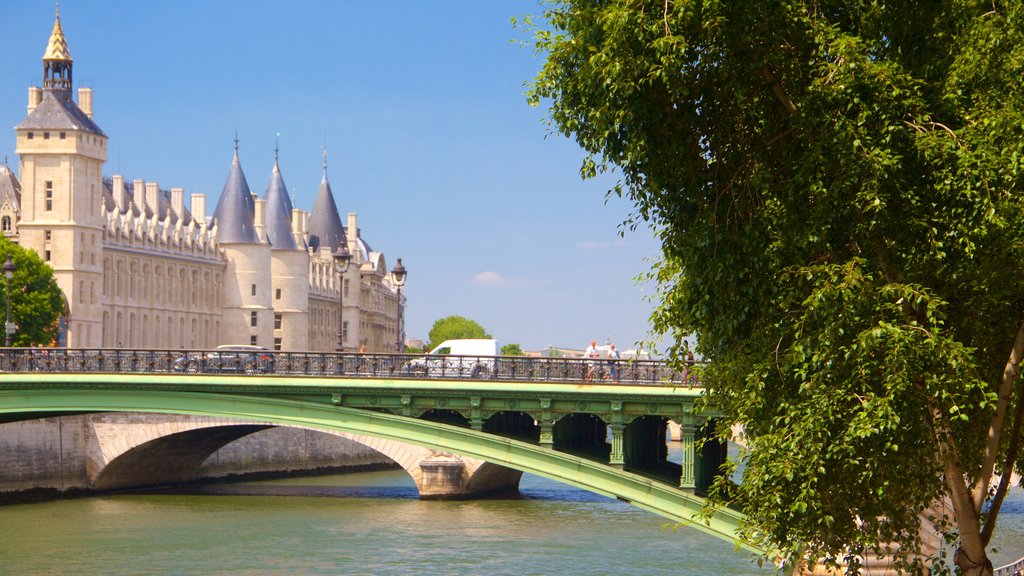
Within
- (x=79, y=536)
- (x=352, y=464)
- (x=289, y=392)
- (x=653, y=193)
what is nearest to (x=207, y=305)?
(x=352, y=464)

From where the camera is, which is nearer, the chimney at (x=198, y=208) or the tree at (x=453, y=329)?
the chimney at (x=198, y=208)

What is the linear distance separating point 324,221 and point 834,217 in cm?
11341

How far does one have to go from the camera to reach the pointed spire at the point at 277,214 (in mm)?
109375

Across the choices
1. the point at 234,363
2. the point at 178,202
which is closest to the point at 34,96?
the point at 178,202

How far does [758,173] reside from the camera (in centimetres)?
1288

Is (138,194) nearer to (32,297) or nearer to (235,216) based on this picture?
(235,216)

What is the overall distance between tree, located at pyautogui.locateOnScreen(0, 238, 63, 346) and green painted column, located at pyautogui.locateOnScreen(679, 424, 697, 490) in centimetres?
4936

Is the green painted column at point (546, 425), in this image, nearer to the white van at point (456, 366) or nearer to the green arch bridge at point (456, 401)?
the green arch bridge at point (456, 401)

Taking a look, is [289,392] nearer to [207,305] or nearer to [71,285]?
[71,285]

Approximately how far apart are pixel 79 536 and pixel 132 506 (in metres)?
6.80

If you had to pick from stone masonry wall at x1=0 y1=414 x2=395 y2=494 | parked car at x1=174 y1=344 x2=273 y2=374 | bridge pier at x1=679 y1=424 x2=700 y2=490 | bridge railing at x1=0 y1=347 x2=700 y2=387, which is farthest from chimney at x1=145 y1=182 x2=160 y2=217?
bridge pier at x1=679 y1=424 x2=700 y2=490

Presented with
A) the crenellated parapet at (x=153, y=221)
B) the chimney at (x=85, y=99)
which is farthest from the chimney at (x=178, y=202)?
the chimney at (x=85, y=99)

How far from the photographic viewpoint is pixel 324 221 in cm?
12475

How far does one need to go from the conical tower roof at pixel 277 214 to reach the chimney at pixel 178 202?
18.1 ft
